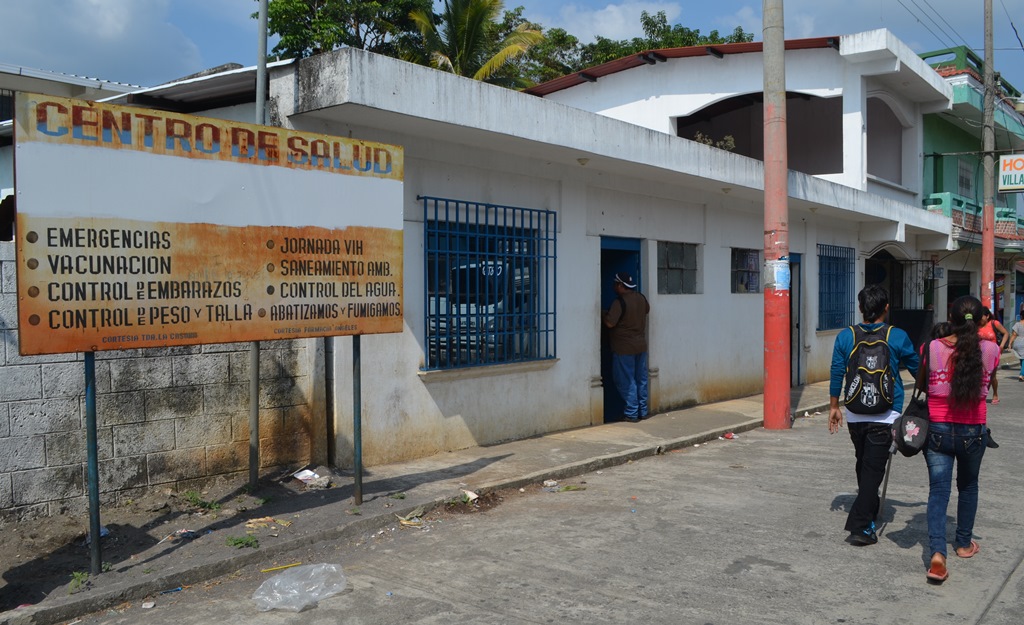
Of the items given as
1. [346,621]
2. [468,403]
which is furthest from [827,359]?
[346,621]

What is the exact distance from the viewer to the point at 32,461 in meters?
5.18

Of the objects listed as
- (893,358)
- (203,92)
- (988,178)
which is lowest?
(893,358)

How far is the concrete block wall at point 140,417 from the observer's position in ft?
16.8

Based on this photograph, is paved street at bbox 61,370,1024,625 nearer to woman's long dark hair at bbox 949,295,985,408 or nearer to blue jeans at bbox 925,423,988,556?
blue jeans at bbox 925,423,988,556

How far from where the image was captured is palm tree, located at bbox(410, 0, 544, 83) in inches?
809

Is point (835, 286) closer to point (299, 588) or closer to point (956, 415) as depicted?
point (956, 415)

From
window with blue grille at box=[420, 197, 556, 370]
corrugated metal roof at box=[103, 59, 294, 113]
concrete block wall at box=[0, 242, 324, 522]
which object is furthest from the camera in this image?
window with blue grille at box=[420, 197, 556, 370]

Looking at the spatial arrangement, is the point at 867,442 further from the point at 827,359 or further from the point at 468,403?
the point at 827,359

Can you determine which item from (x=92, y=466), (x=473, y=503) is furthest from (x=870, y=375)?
(x=92, y=466)

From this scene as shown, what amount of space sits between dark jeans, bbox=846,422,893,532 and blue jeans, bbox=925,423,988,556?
442 mm

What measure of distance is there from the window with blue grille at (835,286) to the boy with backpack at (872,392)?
10.4 meters

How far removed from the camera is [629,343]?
10.0 meters

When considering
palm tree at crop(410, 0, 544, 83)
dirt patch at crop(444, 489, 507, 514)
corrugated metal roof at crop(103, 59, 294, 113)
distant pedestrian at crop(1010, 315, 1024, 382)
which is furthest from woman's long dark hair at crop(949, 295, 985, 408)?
palm tree at crop(410, 0, 544, 83)

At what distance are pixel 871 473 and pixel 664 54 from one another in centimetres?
1304
